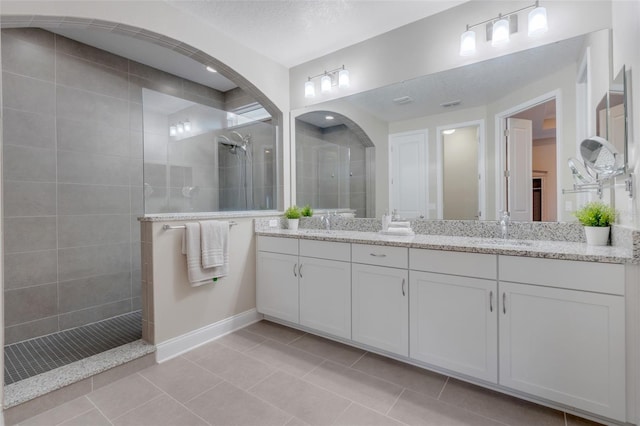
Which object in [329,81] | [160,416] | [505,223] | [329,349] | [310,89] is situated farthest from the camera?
[310,89]

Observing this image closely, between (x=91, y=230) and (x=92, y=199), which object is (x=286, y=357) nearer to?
(x=91, y=230)

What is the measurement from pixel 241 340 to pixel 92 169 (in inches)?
84.0

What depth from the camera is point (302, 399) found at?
1.78 m

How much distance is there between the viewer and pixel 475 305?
1779 mm

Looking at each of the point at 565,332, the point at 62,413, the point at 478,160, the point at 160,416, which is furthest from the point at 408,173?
the point at 62,413

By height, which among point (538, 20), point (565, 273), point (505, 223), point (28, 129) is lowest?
point (565, 273)

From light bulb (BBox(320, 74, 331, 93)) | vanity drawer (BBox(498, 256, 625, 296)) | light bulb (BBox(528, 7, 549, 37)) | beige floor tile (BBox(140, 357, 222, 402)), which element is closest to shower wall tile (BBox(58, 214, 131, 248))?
beige floor tile (BBox(140, 357, 222, 402))

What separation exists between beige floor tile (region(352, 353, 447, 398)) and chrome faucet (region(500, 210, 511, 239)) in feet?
3.40

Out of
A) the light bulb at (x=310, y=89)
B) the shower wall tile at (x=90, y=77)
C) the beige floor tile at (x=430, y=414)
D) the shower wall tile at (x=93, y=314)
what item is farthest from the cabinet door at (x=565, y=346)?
the shower wall tile at (x=90, y=77)

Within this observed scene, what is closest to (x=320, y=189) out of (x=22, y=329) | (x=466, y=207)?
(x=466, y=207)

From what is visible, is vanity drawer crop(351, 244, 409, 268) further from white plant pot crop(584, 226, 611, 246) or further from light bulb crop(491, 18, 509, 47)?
light bulb crop(491, 18, 509, 47)

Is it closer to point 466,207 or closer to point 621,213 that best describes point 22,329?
point 466,207

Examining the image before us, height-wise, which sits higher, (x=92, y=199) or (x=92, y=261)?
(x=92, y=199)

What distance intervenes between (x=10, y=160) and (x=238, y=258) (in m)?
1.95
